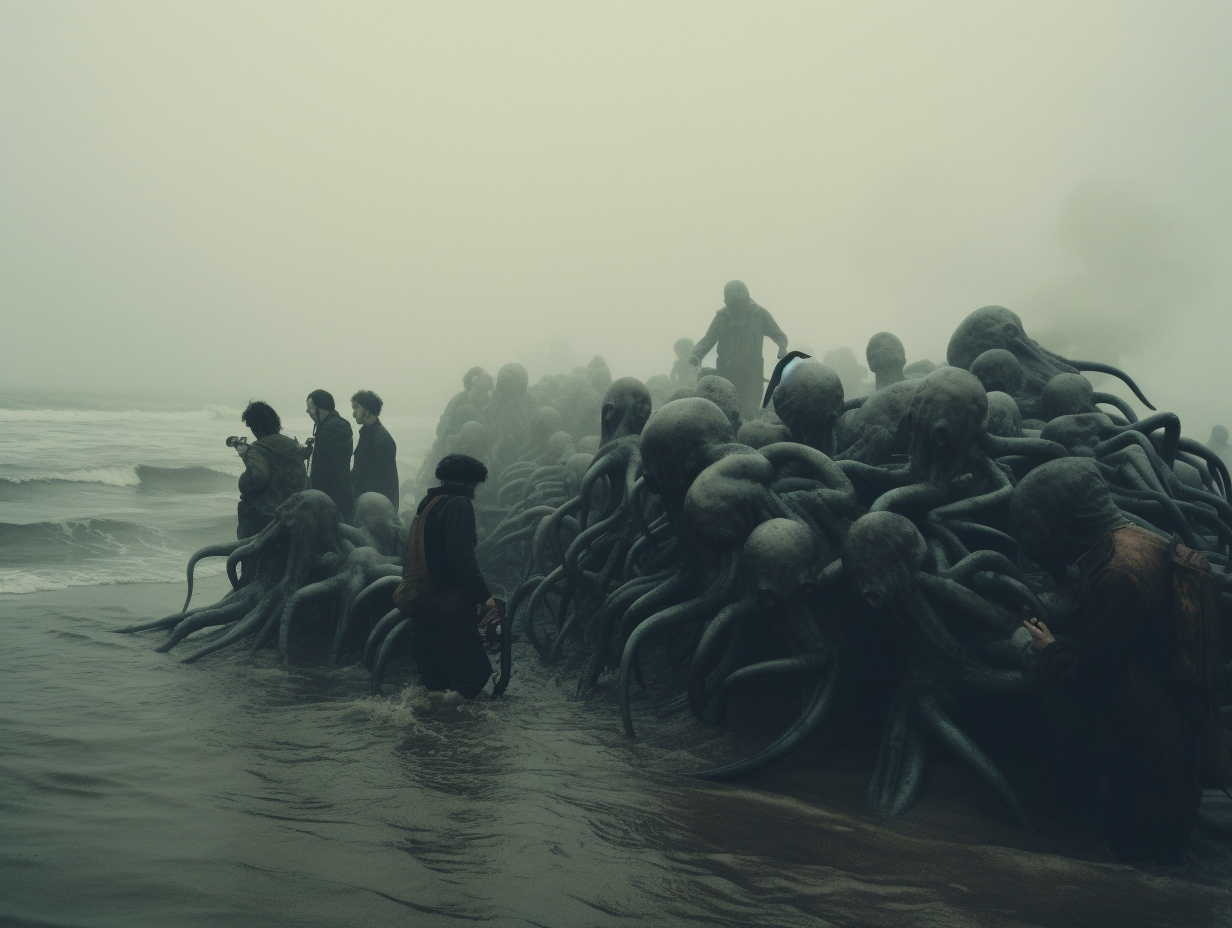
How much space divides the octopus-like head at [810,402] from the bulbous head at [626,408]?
1.28 meters

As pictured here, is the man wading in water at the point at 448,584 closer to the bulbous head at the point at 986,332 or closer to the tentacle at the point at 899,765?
the tentacle at the point at 899,765

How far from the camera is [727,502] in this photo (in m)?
5.32

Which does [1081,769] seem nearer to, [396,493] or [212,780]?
[212,780]

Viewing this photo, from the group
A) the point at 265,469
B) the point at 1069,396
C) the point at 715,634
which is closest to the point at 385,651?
the point at 265,469

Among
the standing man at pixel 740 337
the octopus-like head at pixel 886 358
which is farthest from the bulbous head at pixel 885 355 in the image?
the standing man at pixel 740 337

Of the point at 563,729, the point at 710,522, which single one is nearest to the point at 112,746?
the point at 563,729

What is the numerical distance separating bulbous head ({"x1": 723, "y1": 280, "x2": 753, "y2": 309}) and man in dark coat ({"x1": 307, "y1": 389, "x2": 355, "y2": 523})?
20.9 feet

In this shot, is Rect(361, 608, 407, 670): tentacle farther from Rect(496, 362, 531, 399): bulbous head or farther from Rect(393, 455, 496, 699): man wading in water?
Rect(496, 362, 531, 399): bulbous head

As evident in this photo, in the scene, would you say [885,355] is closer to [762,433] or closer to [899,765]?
[762,433]

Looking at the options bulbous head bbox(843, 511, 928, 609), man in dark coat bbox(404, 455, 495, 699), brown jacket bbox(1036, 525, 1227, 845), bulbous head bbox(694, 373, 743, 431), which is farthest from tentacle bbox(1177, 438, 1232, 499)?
man in dark coat bbox(404, 455, 495, 699)

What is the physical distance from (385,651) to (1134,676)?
16.9ft

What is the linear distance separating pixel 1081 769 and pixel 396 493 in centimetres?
795

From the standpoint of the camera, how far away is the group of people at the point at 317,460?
8289 millimetres

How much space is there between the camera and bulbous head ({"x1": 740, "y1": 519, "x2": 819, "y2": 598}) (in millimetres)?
4895
